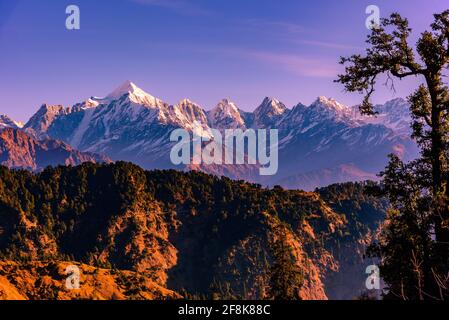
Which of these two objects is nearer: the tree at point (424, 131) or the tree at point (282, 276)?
the tree at point (424, 131)

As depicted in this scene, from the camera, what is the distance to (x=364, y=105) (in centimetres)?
4000

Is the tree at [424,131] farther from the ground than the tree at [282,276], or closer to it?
farther from the ground

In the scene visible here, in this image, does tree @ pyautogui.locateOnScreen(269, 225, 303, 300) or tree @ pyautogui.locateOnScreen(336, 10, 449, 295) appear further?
tree @ pyautogui.locateOnScreen(269, 225, 303, 300)

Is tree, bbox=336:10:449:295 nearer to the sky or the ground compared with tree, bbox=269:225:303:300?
nearer to the sky

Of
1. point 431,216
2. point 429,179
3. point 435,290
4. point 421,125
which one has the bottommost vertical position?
point 435,290

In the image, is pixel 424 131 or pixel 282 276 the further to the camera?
pixel 282 276
